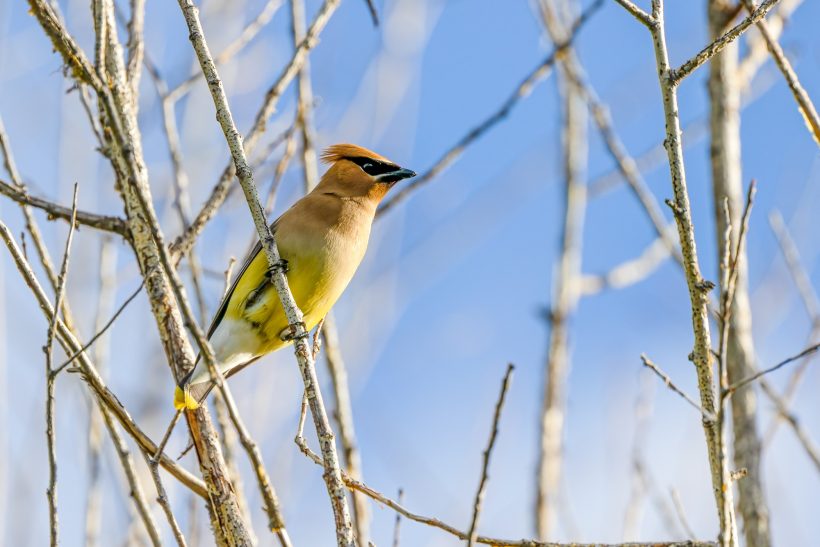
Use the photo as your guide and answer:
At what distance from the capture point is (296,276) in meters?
4.67

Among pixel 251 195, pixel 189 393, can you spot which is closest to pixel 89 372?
pixel 189 393

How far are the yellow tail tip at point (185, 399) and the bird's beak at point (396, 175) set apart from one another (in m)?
2.03

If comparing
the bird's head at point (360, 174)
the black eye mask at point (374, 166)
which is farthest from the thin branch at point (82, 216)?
the black eye mask at point (374, 166)

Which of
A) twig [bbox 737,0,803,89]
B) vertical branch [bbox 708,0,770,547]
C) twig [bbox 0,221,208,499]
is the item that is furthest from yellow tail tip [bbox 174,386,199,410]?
twig [bbox 737,0,803,89]

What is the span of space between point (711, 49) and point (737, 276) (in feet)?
4.61

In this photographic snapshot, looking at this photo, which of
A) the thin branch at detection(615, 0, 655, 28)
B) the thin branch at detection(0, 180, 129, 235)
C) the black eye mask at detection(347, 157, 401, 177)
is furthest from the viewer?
the black eye mask at detection(347, 157, 401, 177)

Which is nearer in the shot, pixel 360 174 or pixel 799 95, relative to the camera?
pixel 799 95

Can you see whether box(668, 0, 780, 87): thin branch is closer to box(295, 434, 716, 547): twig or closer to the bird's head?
box(295, 434, 716, 547): twig

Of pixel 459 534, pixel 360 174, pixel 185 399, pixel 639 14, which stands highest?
pixel 360 174

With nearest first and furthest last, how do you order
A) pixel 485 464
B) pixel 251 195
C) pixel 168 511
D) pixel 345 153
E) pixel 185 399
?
1. pixel 485 464
2. pixel 168 511
3. pixel 251 195
4. pixel 185 399
5. pixel 345 153

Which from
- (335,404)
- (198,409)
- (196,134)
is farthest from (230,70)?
(198,409)

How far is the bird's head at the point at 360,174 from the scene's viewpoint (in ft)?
17.4

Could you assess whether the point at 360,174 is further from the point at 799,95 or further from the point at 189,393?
the point at 799,95

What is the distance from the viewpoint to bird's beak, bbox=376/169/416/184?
5.41m
